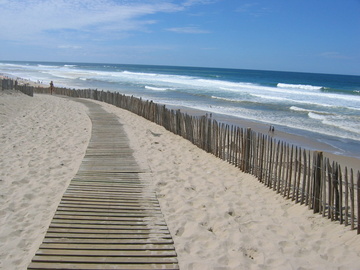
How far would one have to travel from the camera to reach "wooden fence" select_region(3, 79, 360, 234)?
494 centimetres

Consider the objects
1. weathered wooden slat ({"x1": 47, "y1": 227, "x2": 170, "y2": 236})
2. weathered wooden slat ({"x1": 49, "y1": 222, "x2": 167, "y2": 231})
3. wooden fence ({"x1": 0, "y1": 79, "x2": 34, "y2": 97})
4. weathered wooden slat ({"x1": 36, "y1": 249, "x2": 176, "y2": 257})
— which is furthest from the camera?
wooden fence ({"x1": 0, "y1": 79, "x2": 34, "y2": 97})

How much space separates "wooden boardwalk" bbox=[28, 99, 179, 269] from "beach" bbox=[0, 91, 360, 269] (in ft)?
0.58

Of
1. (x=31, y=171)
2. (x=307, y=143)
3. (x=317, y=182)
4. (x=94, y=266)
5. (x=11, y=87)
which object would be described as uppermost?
(x=11, y=87)

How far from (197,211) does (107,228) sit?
153 centimetres

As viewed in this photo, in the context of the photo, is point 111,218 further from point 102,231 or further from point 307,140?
point 307,140

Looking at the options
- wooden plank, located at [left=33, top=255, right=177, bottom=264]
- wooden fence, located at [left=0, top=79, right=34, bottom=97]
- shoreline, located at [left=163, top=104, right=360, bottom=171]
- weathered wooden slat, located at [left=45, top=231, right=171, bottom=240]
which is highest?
wooden fence, located at [left=0, top=79, right=34, bottom=97]

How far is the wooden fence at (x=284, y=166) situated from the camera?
4.94 m

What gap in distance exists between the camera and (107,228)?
14.0ft

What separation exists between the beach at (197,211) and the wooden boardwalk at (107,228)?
0.18 m

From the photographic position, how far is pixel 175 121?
11.4m

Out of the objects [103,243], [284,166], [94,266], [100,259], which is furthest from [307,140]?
[94,266]

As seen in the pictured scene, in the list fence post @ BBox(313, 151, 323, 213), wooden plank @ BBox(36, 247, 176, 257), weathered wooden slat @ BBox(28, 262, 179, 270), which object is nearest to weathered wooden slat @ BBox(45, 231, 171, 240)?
wooden plank @ BBox(36, 247, 176, 257)

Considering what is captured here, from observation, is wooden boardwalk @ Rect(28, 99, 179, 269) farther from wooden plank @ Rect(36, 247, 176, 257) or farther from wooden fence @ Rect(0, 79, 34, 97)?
wooden fence @ Rect(0, 79, 34, 97)

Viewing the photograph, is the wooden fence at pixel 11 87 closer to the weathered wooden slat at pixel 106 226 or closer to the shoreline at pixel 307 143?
the shoreline at pixel 307 143
